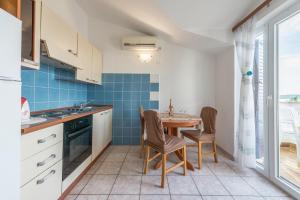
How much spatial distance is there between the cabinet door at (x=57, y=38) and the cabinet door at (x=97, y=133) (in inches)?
35.7

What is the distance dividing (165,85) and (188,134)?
52.9 inches

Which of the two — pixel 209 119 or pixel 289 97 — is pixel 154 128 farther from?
pixel 289 97

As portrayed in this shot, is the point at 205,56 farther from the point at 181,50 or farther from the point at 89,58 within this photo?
the point at 89,58

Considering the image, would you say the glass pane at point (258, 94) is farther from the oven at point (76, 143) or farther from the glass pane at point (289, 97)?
the oven at point (76, 143)

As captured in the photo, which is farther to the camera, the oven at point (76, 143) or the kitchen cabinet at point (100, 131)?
the kitchen cabinet at point (100, 131)

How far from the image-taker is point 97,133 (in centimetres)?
253

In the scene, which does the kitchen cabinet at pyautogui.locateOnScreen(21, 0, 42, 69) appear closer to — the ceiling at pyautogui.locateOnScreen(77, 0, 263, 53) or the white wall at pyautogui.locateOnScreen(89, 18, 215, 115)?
the ceiling at pyautogui.locateOnScreen(77, 0, 263, 53)

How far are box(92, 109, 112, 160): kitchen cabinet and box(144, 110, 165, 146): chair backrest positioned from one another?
907 mm

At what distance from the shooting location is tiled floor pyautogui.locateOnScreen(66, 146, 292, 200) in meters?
1.72

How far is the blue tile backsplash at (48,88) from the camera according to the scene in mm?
1856

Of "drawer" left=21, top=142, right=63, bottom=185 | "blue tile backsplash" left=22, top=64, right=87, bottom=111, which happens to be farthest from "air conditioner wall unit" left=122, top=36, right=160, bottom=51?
"drawer" left=21, top=142, right=63, bottom=185

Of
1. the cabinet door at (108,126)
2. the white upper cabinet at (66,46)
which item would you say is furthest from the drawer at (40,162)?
the cabinet door at (108,126)

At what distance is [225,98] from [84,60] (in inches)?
106

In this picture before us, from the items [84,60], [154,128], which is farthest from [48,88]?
[154,128]
